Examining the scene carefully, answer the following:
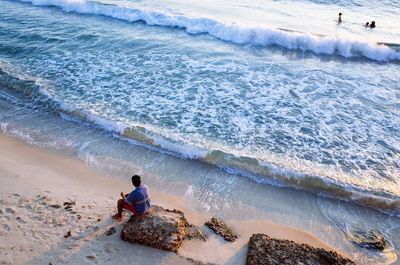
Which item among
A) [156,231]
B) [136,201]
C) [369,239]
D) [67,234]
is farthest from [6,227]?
[369,239]

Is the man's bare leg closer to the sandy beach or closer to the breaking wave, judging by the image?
the sandy beach

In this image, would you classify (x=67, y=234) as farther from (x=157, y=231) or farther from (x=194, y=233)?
(x=194, y=233)

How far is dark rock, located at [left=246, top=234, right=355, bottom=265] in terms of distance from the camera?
6.64m

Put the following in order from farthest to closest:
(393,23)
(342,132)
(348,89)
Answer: (393,23) → (348,89) → (342,132)

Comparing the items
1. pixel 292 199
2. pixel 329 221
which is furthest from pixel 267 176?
pixel 329 221

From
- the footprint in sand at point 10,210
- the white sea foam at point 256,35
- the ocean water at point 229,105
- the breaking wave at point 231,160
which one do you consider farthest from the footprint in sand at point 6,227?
the white sea foam at point 256,35

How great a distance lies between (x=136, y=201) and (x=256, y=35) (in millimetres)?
13599

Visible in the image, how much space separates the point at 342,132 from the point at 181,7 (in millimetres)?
15222

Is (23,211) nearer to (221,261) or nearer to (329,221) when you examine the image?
(221,261)

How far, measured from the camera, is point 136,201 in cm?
A: 705

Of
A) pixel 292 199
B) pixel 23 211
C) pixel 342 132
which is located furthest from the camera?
pixel 342 132

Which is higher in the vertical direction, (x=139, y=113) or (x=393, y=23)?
(x=393, y=23)

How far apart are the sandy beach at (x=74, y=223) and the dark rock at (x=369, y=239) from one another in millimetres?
777

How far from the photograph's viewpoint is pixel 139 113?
38.6ft
